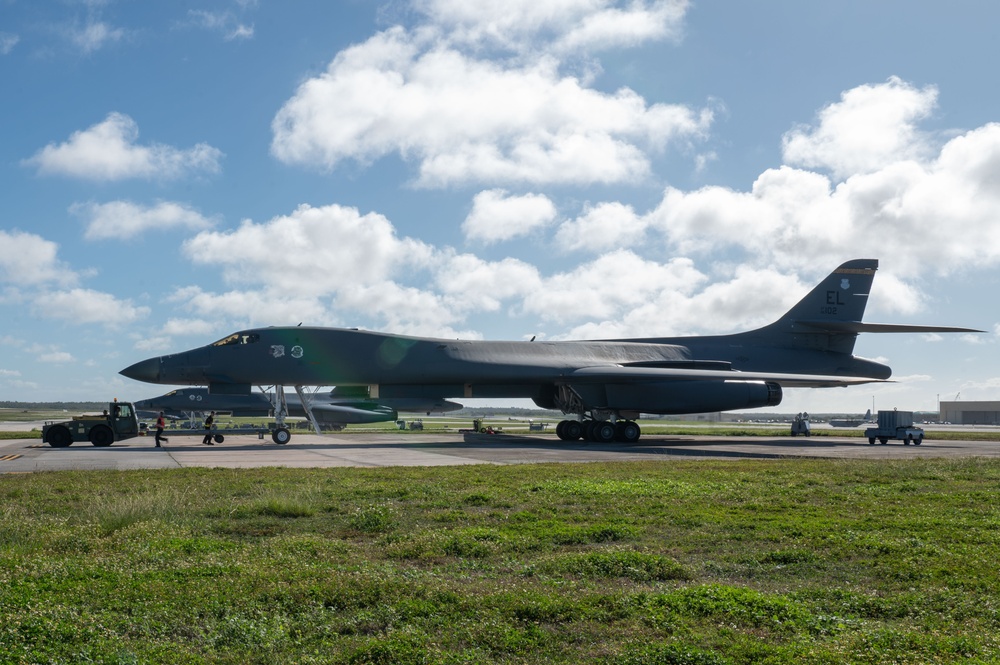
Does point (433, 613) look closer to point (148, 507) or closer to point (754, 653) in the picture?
point (754, 653)

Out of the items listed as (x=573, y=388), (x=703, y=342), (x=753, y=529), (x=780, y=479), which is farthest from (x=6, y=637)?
(x=703, y=342)

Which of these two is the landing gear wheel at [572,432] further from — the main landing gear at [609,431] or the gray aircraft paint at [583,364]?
the gray aircraft paint at [583,364]

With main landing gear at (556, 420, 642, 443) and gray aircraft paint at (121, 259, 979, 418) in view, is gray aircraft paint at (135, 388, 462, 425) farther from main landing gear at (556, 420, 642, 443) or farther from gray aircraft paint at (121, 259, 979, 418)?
main landing gear at (556, 420, 642, 443)

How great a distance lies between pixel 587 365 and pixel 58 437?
758 inches

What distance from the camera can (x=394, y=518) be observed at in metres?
9.91

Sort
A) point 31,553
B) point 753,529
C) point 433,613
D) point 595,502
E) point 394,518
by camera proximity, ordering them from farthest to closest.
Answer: point 595,502
point 394,518
point 753,529
point 31,553
point 433,613

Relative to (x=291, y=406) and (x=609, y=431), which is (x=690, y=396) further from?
(x=291, y=406)

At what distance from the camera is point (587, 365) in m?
32.2

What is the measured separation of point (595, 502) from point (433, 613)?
6.24 m

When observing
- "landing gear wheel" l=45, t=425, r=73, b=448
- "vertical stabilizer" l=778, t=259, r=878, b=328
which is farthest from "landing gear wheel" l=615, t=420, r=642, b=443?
"landing gear wheel" l=45, t=425, r=73, b=448

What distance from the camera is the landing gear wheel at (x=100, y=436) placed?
2817cm

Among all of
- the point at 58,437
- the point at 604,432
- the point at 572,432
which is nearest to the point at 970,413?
the point at 572,432

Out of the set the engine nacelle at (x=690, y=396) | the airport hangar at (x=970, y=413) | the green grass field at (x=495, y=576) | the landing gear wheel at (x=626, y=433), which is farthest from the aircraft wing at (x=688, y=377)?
the airport hangar at (x=970, y=413)

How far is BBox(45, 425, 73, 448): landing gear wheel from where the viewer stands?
2769cm
